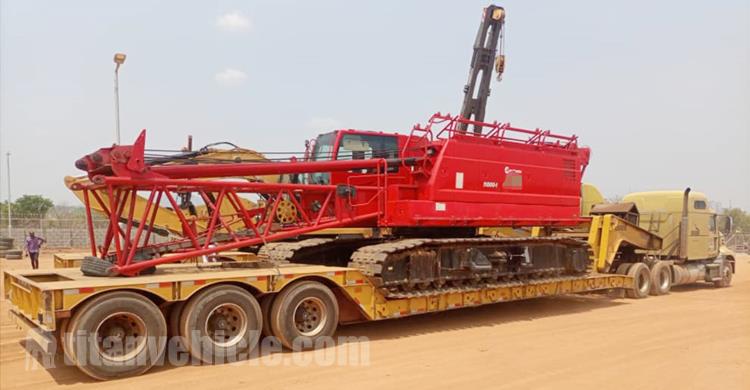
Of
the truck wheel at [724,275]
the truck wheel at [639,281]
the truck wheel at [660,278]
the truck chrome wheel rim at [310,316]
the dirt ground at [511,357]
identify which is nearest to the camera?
the dirt ground at [511,357]

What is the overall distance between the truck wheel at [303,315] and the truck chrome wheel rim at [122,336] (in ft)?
5.85

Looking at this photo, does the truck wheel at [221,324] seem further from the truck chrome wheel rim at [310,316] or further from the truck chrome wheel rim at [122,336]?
the truck chrome wheel rim at [310,316]

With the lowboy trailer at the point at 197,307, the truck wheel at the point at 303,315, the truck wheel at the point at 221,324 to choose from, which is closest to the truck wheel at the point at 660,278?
the lowboy trailer at the point at 197,307

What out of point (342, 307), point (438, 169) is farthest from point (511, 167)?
point (342, 307)

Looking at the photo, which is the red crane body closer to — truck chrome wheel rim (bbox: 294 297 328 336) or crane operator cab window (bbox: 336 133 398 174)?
crane operator cab window (bbox: 336 133 398 174)

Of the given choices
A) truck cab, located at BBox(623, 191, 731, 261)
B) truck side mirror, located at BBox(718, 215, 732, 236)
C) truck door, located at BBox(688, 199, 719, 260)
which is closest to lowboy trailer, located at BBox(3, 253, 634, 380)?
truck cab, located at BBox(623, 191, 731, 261)

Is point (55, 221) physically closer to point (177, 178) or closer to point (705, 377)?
point (177, 178)

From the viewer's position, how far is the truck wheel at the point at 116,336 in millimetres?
6328

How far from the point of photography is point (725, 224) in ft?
55.0

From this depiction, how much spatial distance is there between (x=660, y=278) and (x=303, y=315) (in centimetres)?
1056

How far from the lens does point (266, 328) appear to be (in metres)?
8.07

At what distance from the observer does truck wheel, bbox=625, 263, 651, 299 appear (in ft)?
Result: 45.6

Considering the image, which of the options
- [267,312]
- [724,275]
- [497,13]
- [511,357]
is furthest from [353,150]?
[724,275]

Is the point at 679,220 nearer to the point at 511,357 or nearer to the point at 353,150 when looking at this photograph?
the point at 353,150
